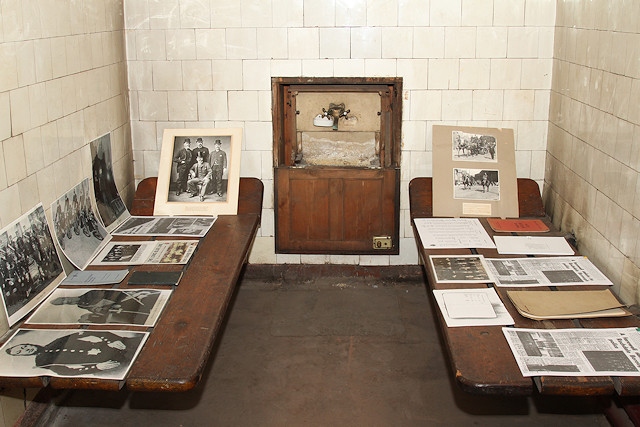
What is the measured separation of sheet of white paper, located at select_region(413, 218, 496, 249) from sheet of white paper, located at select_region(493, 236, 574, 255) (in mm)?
72

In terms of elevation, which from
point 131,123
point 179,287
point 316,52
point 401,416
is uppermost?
point 316,52

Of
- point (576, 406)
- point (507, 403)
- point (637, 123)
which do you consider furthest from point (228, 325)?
point (637, 123)

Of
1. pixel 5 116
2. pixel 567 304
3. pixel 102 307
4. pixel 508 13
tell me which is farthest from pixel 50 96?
pixel 508 13

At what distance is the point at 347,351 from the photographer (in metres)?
4.37

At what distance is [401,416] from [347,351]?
0.72 meters

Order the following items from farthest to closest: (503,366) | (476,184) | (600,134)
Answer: (476,184), (600,134), (503,366)

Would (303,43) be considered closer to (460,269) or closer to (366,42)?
(366,42)

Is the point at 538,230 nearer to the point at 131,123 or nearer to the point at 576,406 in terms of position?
the point at 576,406

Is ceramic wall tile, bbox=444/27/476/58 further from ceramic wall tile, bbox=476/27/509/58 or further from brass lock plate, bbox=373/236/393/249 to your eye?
brass lock plate, bbox=373/236/393/249

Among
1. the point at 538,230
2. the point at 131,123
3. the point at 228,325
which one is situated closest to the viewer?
the point at 538,230

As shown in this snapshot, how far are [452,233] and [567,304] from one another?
109 centimetres

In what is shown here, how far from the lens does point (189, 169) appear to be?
4.73m

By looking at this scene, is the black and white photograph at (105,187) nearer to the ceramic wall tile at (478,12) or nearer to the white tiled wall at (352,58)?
the white tiled wall at (352,58)

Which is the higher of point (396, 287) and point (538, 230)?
point (538, 230)
